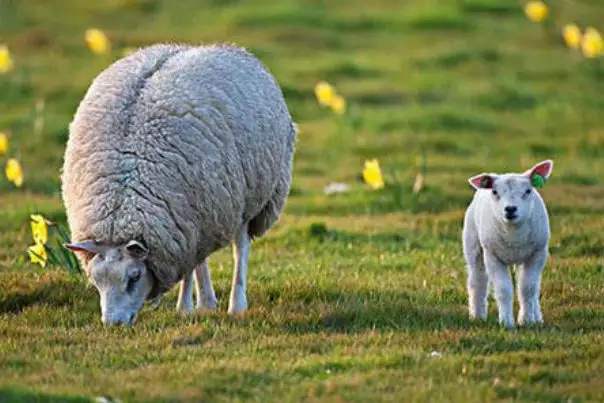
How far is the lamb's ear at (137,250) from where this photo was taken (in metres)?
9.38

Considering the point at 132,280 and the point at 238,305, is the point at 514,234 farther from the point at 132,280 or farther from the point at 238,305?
the point at 132,280

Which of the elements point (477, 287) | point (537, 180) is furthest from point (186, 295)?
point (537, 180)

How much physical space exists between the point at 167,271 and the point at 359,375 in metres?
2.16

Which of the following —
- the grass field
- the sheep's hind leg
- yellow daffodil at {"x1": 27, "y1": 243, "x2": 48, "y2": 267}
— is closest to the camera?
the grass field

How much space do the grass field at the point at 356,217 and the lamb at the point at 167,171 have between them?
367 mm

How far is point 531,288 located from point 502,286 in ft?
0.73

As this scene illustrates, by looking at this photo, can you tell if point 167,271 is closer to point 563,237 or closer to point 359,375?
point 359,375

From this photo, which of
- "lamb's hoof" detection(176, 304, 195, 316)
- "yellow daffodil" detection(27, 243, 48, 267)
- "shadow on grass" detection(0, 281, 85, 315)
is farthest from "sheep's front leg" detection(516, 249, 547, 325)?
"yellow daffodil" detection(27, 243, 48, 267)

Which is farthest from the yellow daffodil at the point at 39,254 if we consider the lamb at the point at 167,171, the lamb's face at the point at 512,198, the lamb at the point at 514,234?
the lamb's face at the point at 512,198

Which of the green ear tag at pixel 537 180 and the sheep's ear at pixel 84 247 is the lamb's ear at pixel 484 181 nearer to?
the green ear tag at pixel 537 180

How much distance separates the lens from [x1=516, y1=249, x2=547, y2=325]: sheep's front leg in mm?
9641

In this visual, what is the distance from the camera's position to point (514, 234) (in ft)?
31.2

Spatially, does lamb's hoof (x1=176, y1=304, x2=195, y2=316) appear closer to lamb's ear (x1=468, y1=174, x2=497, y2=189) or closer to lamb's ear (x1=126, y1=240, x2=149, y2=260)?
lamb's ear (x1=126, y1=240, x2=149, y2=260)

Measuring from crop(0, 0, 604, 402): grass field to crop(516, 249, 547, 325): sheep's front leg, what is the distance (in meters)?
0.17
